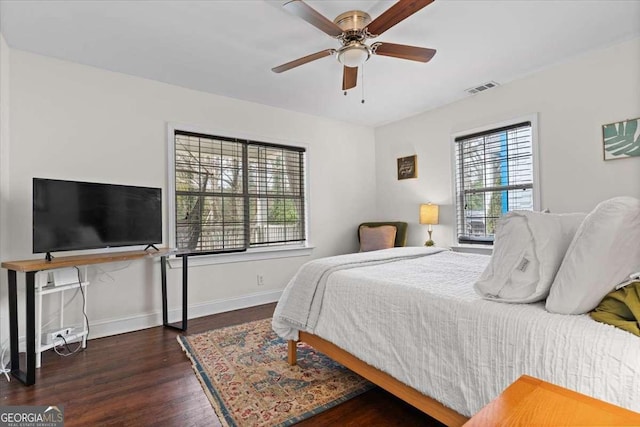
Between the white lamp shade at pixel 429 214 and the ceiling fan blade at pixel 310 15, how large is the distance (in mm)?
2592

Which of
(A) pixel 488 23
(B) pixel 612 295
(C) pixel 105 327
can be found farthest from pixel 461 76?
(C) pixel 105 327

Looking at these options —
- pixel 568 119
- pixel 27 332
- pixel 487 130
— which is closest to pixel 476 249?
pixel 487 130

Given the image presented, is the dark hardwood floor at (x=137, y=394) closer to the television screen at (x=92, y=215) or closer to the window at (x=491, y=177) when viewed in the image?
the television screen at (x=92, y=215)

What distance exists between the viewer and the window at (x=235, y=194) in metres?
3.48

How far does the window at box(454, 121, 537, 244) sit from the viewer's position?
11.2 ft

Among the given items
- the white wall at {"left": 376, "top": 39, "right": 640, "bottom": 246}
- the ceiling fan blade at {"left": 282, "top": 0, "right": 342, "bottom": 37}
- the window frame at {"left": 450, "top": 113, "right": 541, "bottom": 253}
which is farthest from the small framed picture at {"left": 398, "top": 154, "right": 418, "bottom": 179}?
the ceiling fan blade at {"left": 282, "top": 0, "right": 342, "bottom": 37}

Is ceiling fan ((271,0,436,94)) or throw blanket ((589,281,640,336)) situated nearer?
throw blanket ((589,281,640,336))

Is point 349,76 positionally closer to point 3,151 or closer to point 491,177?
point 491,177

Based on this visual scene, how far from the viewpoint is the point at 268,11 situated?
7.21ft

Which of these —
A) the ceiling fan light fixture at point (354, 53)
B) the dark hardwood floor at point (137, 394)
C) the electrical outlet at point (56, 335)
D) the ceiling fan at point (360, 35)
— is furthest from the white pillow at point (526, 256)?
the electrical outlet at point (56, 335)

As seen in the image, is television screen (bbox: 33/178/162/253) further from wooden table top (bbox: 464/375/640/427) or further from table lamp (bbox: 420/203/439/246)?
table lamp (bbox: 420/203/439/246)

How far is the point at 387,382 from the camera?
161 centimetres

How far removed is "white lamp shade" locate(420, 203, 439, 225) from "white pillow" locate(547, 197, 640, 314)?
290 centimetres

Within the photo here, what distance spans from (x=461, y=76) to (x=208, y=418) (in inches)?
143
